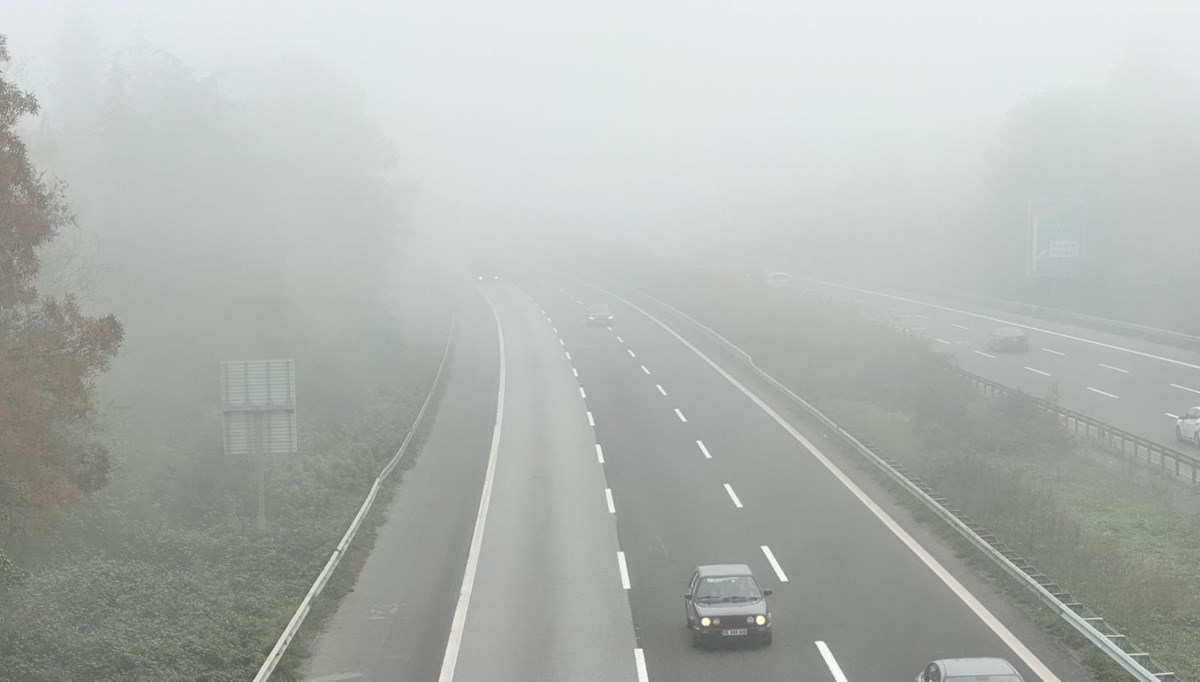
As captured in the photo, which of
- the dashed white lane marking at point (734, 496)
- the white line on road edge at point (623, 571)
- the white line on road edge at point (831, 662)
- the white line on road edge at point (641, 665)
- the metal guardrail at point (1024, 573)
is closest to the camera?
the metal guardrail at point (1024, 573)

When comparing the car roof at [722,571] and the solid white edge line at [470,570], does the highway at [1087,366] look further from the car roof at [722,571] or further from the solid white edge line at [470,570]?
the car roof at [722,571]

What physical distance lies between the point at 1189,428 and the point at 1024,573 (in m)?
20.9

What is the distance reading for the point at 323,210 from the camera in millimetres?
70625

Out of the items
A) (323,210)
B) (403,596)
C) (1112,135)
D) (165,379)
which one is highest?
(1112,135)

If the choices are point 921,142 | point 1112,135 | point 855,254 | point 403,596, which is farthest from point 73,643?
point 921,142

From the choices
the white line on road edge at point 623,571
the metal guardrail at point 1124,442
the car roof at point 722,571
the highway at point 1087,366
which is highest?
the highway at point 1087,366

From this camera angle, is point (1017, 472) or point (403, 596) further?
point (1017, 472)

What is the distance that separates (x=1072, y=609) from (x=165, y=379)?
29005 mm

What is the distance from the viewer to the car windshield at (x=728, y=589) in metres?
20.5

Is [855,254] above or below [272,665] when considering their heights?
above

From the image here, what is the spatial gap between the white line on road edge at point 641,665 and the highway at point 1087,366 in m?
26.5

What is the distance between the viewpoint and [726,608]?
792 inches

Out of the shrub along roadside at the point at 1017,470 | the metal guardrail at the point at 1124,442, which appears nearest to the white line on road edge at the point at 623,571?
the shrub along roadside at the point at 1017,470

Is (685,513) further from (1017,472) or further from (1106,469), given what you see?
(1106,469)
